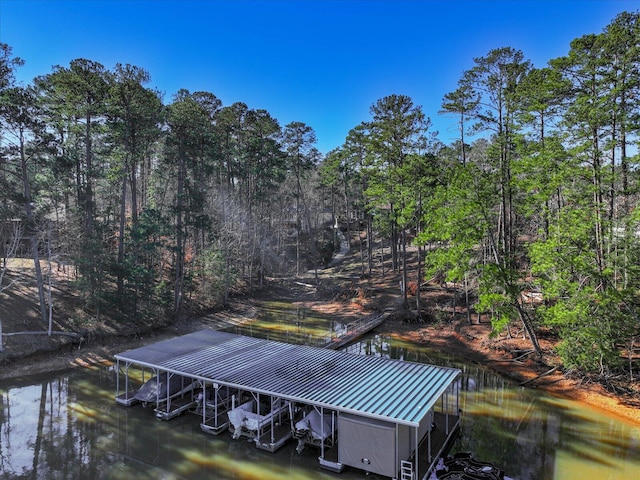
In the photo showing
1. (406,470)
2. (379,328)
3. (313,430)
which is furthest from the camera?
(379,328)

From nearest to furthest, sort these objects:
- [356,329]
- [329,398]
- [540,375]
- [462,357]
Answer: [329,398]
[540,375]
[462,357]
[356,329]

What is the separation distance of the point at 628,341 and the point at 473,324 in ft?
29.2

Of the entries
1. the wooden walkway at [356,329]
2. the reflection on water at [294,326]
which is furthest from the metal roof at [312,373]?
the reflection on water at [294,326]

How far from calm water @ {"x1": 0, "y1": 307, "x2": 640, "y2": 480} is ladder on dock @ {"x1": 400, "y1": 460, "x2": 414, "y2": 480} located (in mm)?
984

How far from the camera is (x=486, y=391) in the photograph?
15.2 meters

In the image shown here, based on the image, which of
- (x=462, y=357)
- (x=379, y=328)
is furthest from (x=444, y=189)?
(x=379, y=328)

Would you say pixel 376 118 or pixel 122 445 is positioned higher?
pixel 376 118

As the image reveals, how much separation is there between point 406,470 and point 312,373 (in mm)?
4106

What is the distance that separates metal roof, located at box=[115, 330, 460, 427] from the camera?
32.4 ft

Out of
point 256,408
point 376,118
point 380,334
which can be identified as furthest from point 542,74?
point 256,408

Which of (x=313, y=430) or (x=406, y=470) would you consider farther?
(x=313, y=430)

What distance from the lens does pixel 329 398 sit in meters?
10.2

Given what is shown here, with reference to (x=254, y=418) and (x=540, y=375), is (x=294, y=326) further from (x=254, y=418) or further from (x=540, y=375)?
(x=540, y=375)

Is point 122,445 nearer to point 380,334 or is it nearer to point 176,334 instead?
point 176,334
